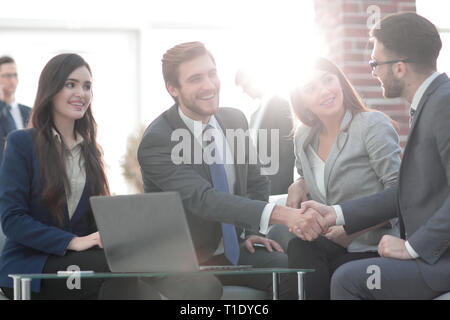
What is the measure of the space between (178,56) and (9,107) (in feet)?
7.91

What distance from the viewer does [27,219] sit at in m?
2.71

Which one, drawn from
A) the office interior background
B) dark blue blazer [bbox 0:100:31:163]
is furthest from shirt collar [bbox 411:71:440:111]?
the office interior background

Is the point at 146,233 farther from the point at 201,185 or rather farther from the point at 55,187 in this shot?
the point at 55,187

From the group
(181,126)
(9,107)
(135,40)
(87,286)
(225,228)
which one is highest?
(135,40)

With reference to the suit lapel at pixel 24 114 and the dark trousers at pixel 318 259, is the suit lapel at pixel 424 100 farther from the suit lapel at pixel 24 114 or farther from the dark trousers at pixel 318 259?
→ the suit lapel at pixel 24 114

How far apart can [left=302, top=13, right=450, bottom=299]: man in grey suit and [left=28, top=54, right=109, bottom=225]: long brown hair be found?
1.27 m

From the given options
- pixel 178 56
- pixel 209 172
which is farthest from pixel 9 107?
pixel 209 172

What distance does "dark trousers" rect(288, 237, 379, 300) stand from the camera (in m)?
2.56

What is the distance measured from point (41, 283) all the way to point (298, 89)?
1475 millimetres

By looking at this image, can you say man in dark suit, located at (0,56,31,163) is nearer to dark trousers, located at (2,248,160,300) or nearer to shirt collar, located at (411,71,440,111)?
dark trousers, located at (2,248,160,300)

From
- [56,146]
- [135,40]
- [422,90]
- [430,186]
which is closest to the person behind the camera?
[430,186]

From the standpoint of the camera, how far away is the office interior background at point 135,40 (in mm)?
8086

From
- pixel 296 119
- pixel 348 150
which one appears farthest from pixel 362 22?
pixel 348 150

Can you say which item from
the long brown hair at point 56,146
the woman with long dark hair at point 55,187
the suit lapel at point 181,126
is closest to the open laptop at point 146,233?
the woman with long dark hair at point 55,187
